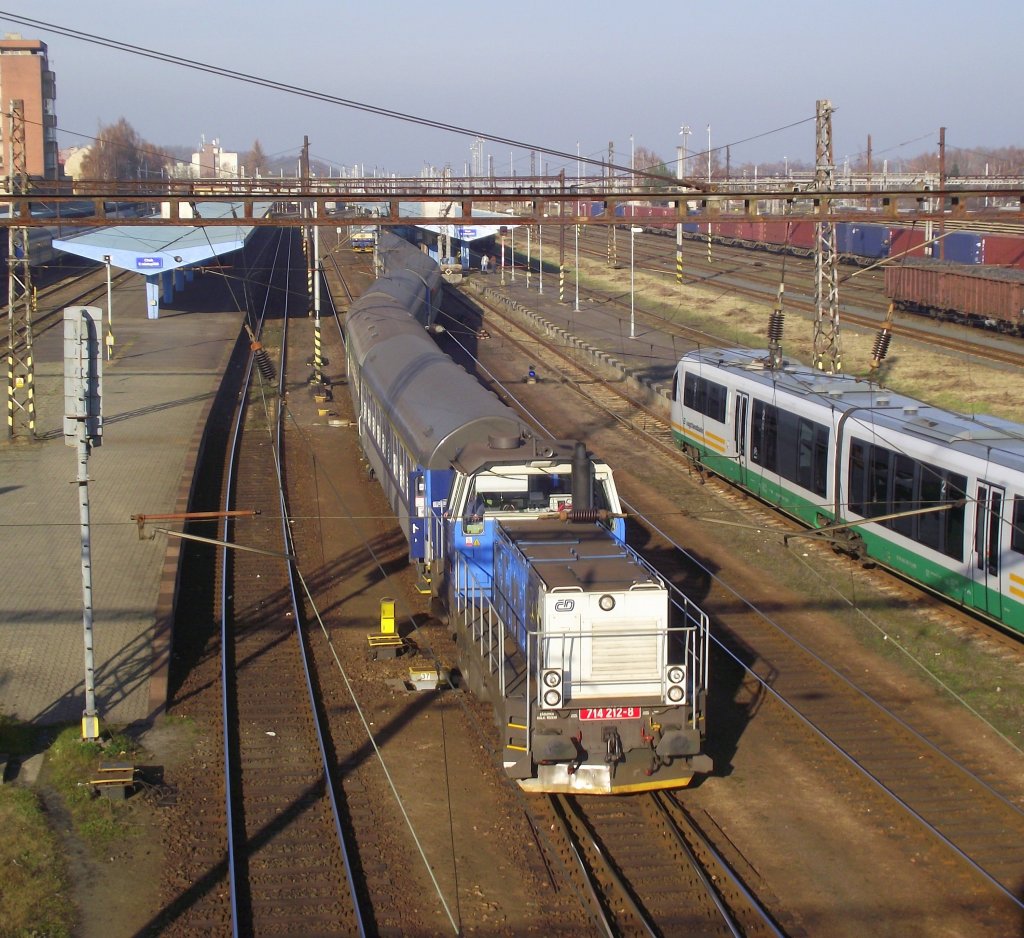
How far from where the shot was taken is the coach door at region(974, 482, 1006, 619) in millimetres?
14719

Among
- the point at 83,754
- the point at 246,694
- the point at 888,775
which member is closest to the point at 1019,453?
the point at 888,775

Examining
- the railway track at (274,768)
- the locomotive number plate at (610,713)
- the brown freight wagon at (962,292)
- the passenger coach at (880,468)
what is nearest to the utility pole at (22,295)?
the railway track at (274,768)

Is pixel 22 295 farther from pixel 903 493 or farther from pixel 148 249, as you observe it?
pixel 903 493

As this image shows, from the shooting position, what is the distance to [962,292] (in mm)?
44031

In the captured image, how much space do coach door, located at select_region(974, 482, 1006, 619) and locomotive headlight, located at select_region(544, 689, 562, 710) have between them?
7.18 meters

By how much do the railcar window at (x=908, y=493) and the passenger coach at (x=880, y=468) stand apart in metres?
0.02

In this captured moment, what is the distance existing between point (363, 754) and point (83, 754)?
9.55 ft

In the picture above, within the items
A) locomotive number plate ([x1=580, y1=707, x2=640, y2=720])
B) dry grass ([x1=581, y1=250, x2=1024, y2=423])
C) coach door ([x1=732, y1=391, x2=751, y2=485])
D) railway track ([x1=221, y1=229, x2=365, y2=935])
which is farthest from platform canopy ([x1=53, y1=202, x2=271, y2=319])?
locomotive number plate ([x1=580, y1=707, x2=640, y2=720])

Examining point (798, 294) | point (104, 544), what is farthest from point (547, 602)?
point (798, 294)

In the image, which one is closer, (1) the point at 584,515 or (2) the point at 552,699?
(2) the point at 552,699

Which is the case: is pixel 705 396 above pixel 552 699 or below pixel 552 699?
above

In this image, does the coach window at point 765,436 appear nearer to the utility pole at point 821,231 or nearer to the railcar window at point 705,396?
the railcar window at point 705,396

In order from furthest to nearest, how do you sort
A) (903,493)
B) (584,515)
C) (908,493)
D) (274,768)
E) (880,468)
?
(880,468) → (903,493) → (908,493) → (584,515) → (274,768)

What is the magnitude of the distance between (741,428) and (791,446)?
2.36m
